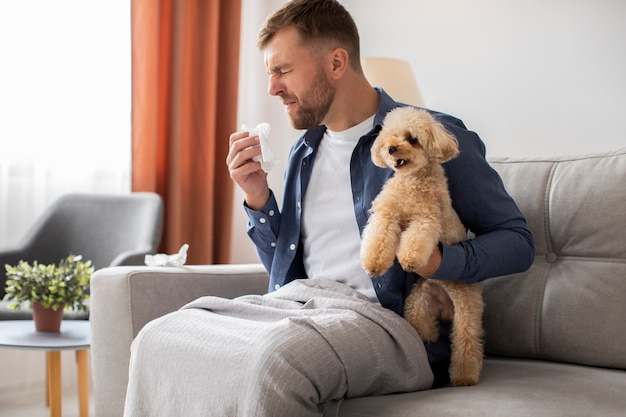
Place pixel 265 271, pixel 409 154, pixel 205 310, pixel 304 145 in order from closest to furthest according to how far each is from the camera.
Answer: pixel 409 154
pixel 205 310
pixel 304 145
pixel 265 271

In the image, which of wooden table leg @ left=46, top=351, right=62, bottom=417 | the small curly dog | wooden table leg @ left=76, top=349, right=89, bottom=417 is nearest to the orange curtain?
wooden table leg @ left=76, top=349, right=89, bottom=417

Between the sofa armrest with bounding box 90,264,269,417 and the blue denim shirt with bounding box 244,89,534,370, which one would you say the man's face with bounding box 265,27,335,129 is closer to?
the blue denim shirt with bounding box 244,89,534,370

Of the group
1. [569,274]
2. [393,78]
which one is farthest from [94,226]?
[569,274]

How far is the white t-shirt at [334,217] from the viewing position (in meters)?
1.70

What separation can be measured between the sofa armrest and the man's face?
0.48 metres

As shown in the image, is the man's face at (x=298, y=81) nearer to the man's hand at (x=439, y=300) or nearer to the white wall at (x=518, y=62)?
the man's hand at (x=439, y=300)

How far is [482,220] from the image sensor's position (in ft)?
5.25

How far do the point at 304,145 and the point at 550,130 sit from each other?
4.30 ft

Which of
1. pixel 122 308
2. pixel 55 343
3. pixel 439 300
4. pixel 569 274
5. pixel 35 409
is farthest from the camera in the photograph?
pixel 35 409

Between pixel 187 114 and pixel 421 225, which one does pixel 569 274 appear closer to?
pixel 421 225

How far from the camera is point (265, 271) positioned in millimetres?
2086

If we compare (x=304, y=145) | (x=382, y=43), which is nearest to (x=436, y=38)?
(x=382, y=43)

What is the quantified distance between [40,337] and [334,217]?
1034 millimetres

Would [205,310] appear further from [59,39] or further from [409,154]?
[59,39]
